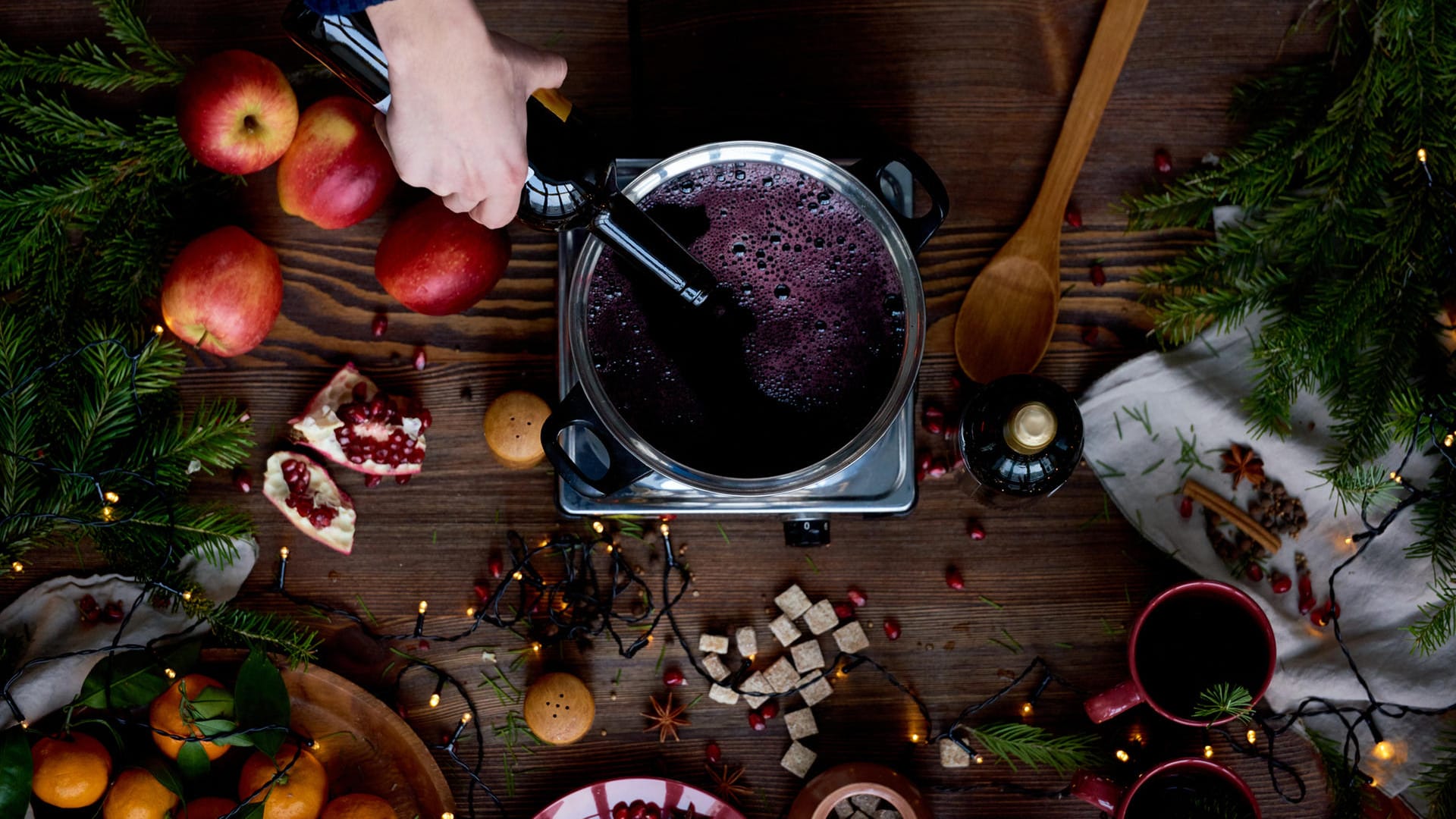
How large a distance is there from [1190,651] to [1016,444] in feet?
1.16

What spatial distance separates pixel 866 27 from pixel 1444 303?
2.44ft

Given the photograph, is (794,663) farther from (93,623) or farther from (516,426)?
(93,623)

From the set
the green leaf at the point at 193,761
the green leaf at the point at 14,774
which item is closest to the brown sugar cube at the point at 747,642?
the green leaf at the point at 193,761

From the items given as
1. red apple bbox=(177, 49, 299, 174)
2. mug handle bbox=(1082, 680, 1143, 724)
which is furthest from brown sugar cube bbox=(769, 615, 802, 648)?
red apple bbox=(177, 49, 299, 174)

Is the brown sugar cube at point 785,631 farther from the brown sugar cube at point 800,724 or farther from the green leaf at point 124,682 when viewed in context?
the green leaf at point 124,682

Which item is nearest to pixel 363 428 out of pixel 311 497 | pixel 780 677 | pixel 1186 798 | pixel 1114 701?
pixel 311 497

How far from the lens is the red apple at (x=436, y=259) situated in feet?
3.68

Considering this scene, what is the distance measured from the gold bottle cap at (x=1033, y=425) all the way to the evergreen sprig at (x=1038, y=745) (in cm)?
41

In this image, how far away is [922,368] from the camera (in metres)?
1.23

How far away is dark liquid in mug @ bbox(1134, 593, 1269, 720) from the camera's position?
1.10 m

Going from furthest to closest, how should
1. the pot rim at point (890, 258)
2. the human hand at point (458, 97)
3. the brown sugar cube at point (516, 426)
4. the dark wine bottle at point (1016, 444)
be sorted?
the brown sugar cube at point (516, 426), the dark wine bottle at point (1016, 444), the pot rim at point (890, 258), the human hand at point (458, 97)

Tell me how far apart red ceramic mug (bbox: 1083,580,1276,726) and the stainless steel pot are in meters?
0.42

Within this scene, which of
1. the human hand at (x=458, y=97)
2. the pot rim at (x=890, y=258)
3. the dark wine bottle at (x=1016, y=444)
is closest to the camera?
the human hand at (x=458, y=97)

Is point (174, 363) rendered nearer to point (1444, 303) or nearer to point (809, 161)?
point (809, 161)
